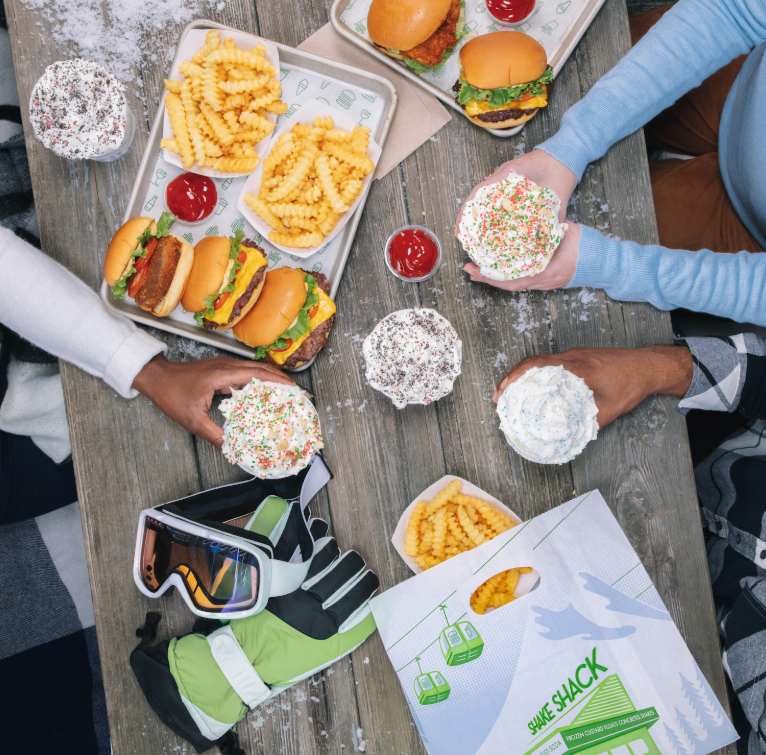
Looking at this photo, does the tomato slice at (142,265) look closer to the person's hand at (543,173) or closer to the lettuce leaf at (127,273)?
the lettuce leaf at (127,273)

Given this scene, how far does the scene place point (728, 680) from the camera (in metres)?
1.28

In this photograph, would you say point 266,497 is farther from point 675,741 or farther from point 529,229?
point 675,741

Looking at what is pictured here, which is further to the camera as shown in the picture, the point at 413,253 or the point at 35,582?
the point at 35,582

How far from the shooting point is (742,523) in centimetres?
127

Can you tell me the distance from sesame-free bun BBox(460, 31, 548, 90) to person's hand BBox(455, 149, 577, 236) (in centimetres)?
16

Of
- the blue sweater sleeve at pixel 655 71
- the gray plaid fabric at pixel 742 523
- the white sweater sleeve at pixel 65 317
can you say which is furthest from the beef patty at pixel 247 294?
the gray plaid fabric at pixel 742 523

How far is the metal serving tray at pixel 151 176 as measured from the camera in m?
1.25

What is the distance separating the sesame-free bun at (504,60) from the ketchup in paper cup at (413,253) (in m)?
0.35

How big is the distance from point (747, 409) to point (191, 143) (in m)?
1.45

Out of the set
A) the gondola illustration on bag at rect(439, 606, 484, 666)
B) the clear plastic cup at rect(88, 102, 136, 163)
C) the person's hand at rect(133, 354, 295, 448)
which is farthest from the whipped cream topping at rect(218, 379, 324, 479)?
the clear plastic cup at rect(88, 102, 136, 163)

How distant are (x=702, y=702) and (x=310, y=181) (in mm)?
1438

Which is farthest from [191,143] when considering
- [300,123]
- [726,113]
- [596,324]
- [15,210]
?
[726,113]

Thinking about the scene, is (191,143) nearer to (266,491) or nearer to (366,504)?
(266,491)

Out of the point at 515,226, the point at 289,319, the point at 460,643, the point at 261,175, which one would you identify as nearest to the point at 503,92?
the point at 515,226
